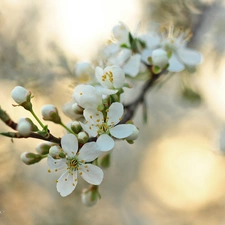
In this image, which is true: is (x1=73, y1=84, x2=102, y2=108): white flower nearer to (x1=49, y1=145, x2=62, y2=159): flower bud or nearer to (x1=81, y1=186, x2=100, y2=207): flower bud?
(x1=49, y1=145, x2=62, y2=159): flower bud

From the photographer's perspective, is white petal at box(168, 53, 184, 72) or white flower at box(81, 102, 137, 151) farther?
white petal at box(168, 53, 184, 72)

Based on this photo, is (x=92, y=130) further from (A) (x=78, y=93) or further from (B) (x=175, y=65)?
(B) (x=175, y=65)

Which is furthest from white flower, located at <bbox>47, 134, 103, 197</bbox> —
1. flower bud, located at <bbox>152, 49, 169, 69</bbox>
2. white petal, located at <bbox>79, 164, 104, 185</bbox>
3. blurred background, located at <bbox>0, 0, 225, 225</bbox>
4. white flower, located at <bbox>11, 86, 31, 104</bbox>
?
blurred background, located at <bbox>0, 0, 225, 225</bbox>

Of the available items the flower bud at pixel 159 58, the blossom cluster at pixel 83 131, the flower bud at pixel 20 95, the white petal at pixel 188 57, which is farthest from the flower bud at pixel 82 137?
the white petal at pixel 188 57

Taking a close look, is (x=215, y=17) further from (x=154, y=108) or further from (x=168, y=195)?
(x=168, y=195)

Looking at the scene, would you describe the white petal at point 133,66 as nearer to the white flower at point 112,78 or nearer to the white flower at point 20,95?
the white flower at point 112,78

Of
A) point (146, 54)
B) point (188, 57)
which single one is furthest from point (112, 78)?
point (188, 57)

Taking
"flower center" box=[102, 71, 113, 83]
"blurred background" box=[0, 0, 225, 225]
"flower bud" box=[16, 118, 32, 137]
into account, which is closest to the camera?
"flower bud" box=[16, 118, 32, 137]
